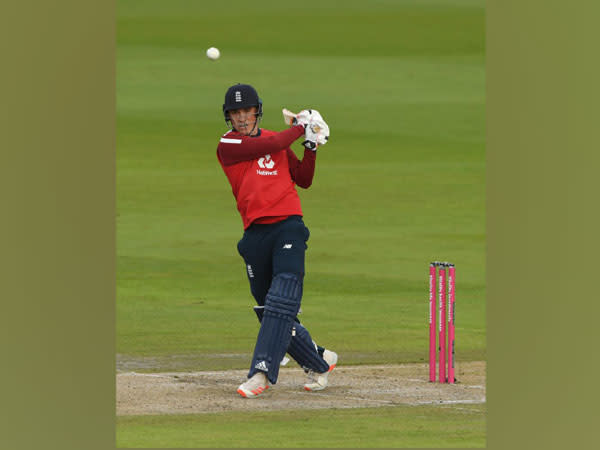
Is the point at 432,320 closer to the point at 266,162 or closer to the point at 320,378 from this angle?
the point at 320,378

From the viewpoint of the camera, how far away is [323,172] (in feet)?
70.2

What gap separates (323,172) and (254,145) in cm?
1315

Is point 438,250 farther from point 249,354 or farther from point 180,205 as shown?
point 249,354

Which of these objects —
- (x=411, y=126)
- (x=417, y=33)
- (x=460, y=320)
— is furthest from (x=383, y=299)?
(x=417, y=33)

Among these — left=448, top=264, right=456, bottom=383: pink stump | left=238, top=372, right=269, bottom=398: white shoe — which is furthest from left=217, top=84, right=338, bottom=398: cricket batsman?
left=448, top=264, right=456, bottom=383: pink stump

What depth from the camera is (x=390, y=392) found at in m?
8.45

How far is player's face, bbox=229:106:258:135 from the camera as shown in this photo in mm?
8453

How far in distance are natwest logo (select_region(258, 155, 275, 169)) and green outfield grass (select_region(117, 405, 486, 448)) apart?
1565 mm

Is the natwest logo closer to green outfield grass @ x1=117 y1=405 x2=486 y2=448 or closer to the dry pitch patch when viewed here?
the dry pitch patch

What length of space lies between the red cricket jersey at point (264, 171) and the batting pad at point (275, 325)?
42cm

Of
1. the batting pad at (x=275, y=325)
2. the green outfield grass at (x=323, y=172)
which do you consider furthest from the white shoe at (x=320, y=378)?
the green outfield grass at (x=323, y=172)

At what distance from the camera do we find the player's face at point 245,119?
845 centimetres

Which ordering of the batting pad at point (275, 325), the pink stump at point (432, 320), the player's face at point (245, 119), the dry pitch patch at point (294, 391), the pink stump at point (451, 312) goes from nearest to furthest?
the dry pitch patch at point (294, 391), the batting pad at point (275, 325), the player's face at point (245, 119), the pink stump at point (451, 312), the pink stump at point (432, 320)

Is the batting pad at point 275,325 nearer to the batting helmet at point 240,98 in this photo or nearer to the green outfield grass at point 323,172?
the green outfield grass at point 323,172
